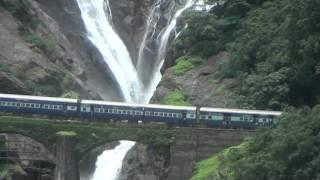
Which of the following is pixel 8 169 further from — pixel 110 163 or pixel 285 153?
pixel 285 153

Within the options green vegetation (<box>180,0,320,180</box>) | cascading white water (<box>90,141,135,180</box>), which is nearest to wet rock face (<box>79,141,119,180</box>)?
cascading white water (<box>90,141,135,180</box>)

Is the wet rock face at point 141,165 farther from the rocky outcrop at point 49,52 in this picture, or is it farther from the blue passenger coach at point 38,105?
the rocky outcrop at point 49,52

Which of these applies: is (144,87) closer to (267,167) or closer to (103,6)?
(103,6)

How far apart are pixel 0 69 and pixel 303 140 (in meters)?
33.8

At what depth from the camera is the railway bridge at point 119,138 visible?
57.2 metres

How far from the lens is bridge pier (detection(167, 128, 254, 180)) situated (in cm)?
5712

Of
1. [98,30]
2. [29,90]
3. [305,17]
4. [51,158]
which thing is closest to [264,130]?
[305,17]

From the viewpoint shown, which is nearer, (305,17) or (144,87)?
(305,17)

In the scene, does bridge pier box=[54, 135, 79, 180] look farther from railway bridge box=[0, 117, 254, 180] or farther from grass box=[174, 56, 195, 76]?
grass box=[174, 56, 195, 76]

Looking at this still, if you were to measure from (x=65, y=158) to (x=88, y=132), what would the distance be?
2613 millimetres

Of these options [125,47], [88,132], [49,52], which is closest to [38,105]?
[88,132]

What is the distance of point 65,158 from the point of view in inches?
2260

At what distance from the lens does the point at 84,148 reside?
58344mm

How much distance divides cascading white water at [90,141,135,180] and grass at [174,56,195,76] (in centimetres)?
788
